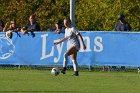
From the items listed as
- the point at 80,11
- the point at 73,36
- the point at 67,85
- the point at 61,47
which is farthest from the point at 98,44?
the point at 80,11

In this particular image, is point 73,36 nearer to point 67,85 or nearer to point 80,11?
point 67,85

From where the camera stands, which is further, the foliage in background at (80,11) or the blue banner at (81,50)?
the foliage in background at (80,11)

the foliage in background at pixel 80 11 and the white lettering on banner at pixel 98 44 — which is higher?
the white lettering on banner at pixel 98 44

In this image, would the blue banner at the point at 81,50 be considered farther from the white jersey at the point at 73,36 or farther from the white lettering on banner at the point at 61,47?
the white jersey at the point at 73,36

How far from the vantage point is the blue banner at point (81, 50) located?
78.2ft

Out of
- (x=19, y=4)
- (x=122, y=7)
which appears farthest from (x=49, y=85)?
(x=19, y=4)

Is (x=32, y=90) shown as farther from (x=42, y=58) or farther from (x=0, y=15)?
(x=0, y=15)

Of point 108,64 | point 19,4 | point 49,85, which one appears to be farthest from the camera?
point 19,4

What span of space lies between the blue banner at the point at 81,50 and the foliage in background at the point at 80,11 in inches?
562

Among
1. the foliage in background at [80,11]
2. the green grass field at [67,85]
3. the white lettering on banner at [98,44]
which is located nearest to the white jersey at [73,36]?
the green grass field at [67,85]

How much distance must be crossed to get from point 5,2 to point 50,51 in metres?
18.9

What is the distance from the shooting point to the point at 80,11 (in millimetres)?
40656

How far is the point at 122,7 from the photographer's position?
128 feet

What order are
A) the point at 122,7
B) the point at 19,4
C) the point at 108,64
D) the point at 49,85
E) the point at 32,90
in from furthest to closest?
the point at 19,4 < the point at 122,7 < the point at 108,64 < the point at 49,85 < the point at 32,90
